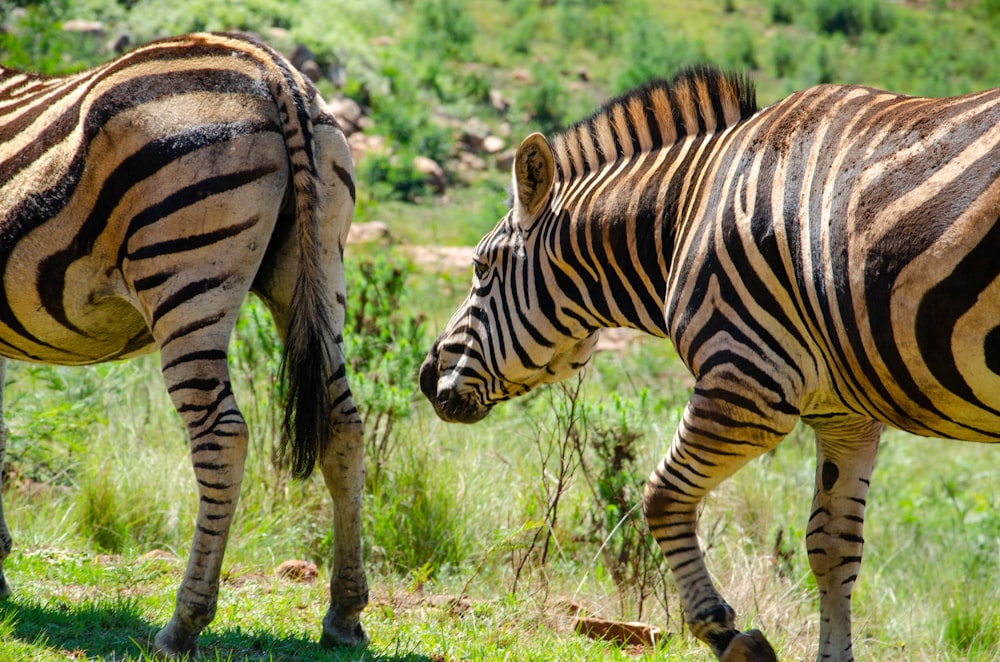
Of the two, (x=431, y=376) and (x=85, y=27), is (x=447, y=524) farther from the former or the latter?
(x=85, y=27)

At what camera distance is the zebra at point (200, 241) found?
3.90 m

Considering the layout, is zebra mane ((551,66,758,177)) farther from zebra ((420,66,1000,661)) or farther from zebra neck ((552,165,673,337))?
zebra neck ((552,165,673,337))

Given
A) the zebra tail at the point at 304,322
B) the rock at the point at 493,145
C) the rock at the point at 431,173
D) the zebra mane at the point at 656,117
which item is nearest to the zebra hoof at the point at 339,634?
the zebra tail at the point at 304,322

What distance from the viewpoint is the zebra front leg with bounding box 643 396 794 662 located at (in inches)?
143

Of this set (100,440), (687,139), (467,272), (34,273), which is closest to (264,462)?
(100,440)

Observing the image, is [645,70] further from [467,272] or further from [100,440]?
[100,440]

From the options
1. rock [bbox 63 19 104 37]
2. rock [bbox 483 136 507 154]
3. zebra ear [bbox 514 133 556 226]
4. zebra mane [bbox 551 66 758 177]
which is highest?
rock [bbox 63 19 104 37]

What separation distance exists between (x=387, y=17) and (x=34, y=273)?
21113 millimetres

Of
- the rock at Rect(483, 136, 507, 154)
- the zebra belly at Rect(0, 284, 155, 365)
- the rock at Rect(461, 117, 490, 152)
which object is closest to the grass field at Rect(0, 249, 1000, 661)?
the zebra belly at Rect(0, 284, 155, 365)

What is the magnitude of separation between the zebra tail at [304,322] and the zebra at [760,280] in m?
0.87

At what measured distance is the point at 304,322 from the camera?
410 centimetres

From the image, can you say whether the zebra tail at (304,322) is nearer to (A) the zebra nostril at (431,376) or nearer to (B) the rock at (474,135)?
(A) the zebra nostril at (431,376)

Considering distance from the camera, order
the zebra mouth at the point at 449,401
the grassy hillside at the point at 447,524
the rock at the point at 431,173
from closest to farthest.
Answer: the grassy hillside at the point at 447,524, the zebra mouth at the point at 449,401, the rock at the point at 431,173

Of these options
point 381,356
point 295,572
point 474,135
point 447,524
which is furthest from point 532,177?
point 474,135
